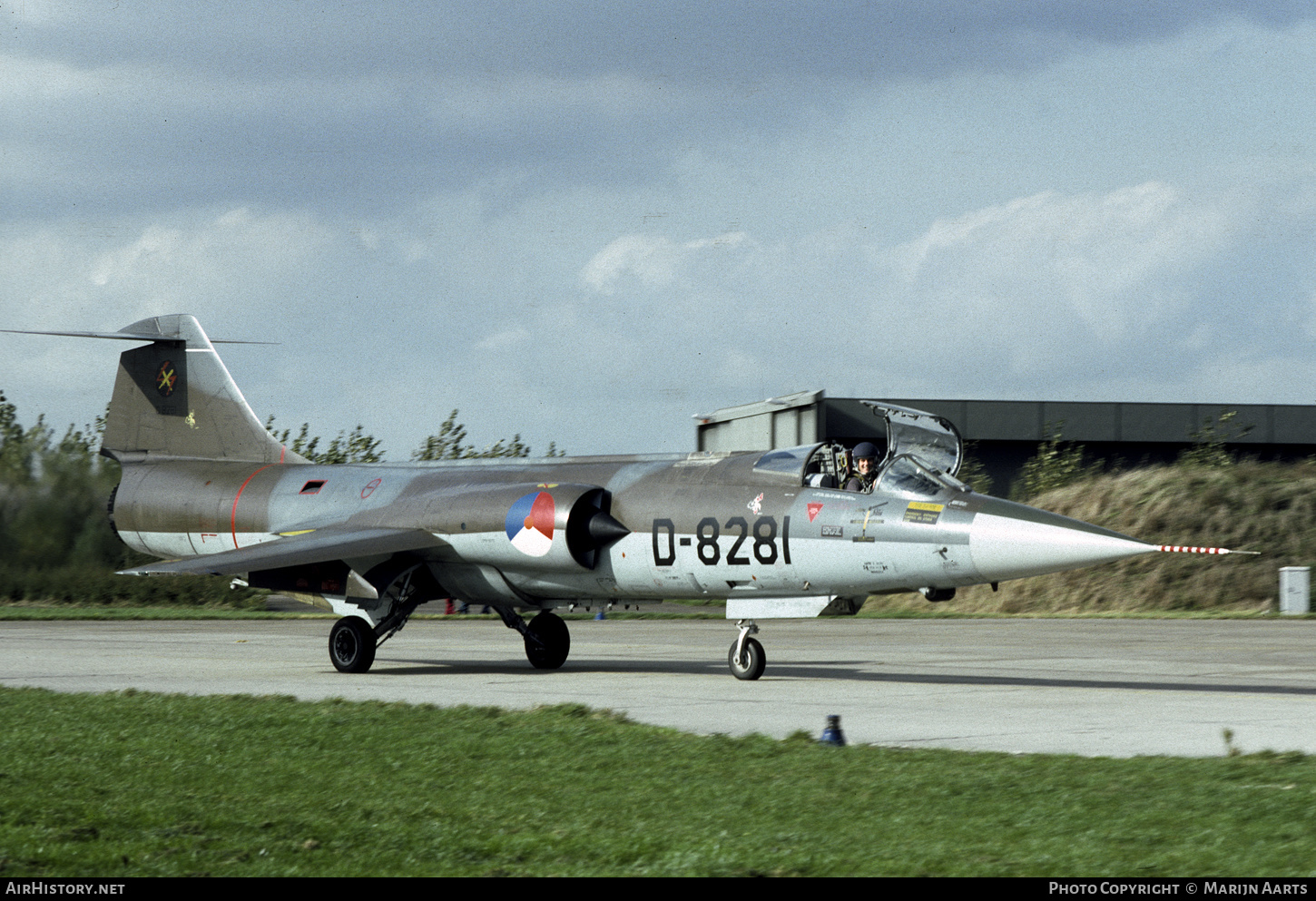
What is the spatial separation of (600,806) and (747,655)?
27.9 ft

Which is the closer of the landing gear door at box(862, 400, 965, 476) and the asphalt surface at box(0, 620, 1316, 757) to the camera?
the asphalt surface at box(0, 620, 1316, 757)

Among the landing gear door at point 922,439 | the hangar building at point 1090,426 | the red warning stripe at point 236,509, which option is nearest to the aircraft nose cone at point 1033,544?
the landing gear door at point 922,439

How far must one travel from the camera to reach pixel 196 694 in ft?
43.2

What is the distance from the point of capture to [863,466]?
49.5 ft

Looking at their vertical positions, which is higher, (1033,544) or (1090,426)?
(1090,426)

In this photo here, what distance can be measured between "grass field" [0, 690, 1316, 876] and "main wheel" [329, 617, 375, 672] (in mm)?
6538

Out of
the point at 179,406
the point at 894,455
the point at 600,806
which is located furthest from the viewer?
the point at 179,406

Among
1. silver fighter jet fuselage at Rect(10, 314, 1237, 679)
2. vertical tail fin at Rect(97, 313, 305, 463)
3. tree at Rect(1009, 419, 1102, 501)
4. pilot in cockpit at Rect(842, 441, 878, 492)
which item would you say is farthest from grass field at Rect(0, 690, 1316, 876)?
tree at Rect(1009, 419, 1102, 501)

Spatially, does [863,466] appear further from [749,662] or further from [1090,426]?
[1090,426]

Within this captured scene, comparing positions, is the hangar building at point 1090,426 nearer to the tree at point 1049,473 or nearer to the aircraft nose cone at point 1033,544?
the tree at point 1049,473

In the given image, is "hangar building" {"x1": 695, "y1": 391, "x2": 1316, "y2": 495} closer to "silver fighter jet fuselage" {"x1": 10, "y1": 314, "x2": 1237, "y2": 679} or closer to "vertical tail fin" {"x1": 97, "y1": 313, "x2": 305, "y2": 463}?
"vertical tail fin" {"x1": 97, "y1": 313, "x2": 305, "y2": 463}

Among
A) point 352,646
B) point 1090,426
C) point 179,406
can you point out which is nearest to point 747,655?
point 352,646

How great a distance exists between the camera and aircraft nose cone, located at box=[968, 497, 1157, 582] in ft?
43.0

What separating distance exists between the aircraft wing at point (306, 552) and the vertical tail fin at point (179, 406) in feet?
14.2
